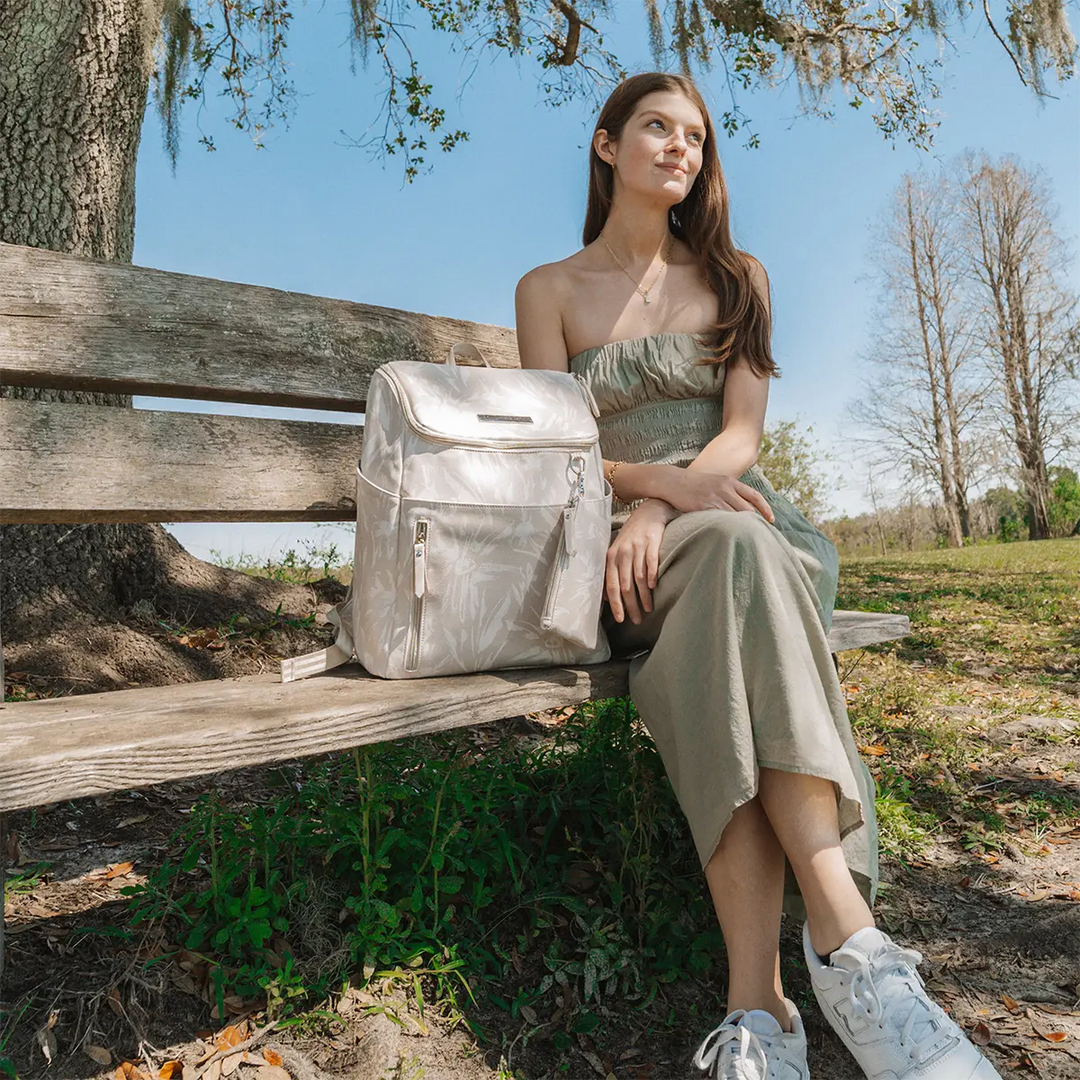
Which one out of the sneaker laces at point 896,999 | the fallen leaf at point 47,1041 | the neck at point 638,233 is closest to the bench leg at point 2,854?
the fallen leaf at point 47,1041

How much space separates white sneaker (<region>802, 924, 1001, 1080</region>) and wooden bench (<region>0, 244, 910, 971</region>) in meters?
0.62

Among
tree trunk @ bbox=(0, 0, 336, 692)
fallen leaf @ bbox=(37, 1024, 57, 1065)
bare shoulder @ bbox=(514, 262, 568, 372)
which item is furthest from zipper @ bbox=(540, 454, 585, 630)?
tree trunk @ bbox=(0, 0, 336, 692)

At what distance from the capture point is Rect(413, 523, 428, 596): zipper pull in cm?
169

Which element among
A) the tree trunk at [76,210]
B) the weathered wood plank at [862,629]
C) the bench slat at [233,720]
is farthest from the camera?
the tree trunk at [76,210]

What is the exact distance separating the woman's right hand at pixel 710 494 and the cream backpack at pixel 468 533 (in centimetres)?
21

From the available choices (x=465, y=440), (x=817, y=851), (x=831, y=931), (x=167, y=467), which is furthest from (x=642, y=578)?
(x=167, y=467)

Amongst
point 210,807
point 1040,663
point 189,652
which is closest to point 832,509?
point 1040,663

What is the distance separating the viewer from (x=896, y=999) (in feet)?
4.79

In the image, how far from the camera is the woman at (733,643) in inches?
59.8

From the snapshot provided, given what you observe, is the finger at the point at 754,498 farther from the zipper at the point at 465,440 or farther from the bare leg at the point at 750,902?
the bare leg at the point at 750,902

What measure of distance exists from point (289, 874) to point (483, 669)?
0.63 metres

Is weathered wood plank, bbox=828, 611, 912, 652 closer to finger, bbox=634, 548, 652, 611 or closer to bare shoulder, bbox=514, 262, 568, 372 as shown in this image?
finger, bbox=634, 548, 652, 611

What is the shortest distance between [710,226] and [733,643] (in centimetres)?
137

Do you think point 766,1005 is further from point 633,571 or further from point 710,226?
point 710,226
